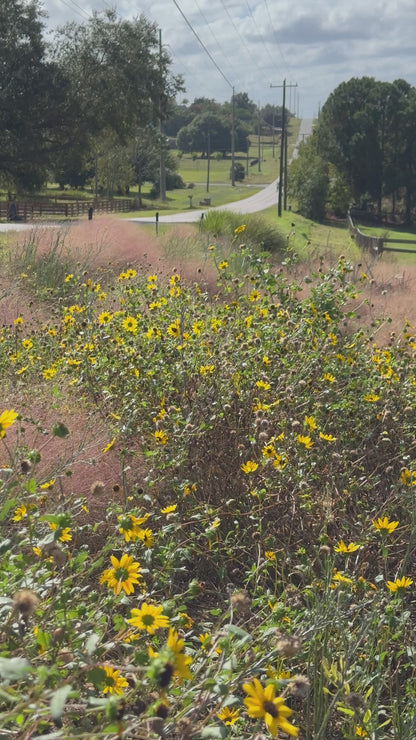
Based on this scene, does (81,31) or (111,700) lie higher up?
(81,31)

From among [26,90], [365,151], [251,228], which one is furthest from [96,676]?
[365,151]

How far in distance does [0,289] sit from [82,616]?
4794 mm

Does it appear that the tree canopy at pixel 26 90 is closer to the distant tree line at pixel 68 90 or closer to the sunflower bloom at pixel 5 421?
the distant tree line at pixel 68 90

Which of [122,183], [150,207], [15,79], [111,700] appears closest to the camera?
[111,700]

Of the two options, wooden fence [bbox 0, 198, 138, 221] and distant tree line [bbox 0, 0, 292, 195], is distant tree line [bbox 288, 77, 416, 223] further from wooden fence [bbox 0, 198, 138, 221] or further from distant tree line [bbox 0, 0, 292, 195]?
distant tree line [bbox 0, 0, 292, 195]

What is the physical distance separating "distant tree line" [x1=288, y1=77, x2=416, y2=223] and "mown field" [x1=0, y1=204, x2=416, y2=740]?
2114 inches

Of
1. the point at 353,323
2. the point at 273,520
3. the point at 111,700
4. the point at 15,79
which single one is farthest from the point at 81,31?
the point at 111,700

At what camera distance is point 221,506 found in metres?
3.02

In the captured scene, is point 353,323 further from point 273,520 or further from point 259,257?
point 273,520

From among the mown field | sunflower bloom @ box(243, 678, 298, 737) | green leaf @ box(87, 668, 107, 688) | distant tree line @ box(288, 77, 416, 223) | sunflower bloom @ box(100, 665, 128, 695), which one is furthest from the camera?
distant tree line @ box(288, 77, 416, 223)

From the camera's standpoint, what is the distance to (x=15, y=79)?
1013 inches

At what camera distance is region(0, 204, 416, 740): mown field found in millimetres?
1894

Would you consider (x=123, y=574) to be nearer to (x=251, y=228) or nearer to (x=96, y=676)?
(x=96, y=676)

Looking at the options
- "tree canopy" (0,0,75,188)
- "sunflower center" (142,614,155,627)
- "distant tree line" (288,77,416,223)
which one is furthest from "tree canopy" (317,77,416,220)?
"sunflower center" (142,614,155,627)
